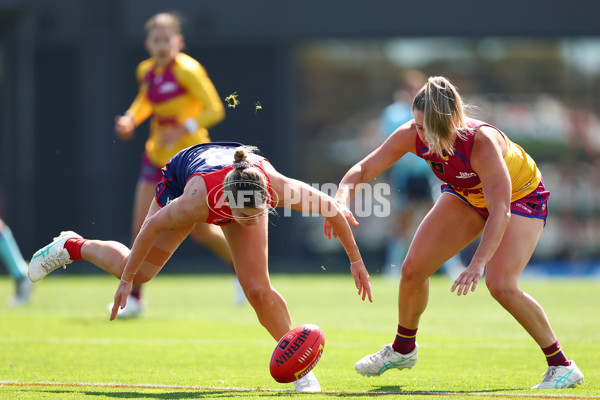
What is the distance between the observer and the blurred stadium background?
1620 cm

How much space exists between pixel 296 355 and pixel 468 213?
1.54 m

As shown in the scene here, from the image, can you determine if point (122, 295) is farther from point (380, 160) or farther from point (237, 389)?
point (380, 160)

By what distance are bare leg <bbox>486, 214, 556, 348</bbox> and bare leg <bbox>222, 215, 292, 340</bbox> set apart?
1336 mm

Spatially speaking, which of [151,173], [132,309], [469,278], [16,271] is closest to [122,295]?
[469,278]

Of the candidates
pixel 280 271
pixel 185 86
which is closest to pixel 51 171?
pixel 280 271

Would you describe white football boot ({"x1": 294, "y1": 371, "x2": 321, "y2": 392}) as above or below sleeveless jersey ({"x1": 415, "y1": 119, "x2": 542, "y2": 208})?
below

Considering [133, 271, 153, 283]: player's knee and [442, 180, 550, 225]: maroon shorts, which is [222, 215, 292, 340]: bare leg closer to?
[133, 271, 153, 283]: player's knee

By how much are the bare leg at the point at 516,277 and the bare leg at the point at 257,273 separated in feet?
4.38

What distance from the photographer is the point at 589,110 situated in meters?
17.1

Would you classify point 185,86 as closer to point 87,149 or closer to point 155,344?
point 155,344

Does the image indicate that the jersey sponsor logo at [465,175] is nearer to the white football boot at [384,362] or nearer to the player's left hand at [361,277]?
the player's left hand at [361,277]

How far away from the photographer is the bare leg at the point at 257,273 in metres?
5.85

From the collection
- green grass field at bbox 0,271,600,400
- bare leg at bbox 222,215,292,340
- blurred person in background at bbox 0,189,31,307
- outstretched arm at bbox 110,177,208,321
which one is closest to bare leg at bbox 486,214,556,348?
green grass field at bbox 0,271,600,400

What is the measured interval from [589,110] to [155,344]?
11.7m
